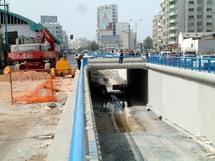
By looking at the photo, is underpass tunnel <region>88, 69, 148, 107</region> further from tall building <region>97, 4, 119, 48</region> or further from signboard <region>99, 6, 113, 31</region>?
signboard <region>99, 6, 113, 31</region>

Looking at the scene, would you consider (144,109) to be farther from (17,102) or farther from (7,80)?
(17,102)

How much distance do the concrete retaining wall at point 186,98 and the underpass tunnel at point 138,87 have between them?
535 centimetres

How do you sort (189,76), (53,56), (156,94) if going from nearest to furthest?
(189,76) < (156,94) < (53,56)

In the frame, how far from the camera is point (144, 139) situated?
13.6 m

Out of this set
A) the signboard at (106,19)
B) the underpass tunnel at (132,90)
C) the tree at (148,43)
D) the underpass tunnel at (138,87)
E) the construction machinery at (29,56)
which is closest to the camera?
the construction machinery at (29,56)

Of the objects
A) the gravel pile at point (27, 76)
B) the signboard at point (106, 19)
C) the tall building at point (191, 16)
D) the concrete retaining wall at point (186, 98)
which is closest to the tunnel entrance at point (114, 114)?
the concrete retaining wall at point (186, 98)

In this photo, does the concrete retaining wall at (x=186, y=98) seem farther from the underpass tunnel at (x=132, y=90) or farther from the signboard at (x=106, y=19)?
the signboard at (x=106, y=19)

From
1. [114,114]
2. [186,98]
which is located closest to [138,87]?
[114,114]

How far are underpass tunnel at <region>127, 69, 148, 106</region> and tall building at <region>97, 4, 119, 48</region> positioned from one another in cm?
10146

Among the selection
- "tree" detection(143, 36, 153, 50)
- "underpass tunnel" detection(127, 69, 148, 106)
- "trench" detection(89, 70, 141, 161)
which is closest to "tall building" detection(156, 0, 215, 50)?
"tree" detection(143, 36, 153, 50)

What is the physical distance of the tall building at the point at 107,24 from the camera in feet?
471

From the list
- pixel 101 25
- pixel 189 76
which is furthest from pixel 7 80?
pixel 101 25

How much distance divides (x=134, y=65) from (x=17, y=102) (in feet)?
53.1

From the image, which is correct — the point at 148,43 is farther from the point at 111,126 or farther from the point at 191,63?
the point at 191,63
